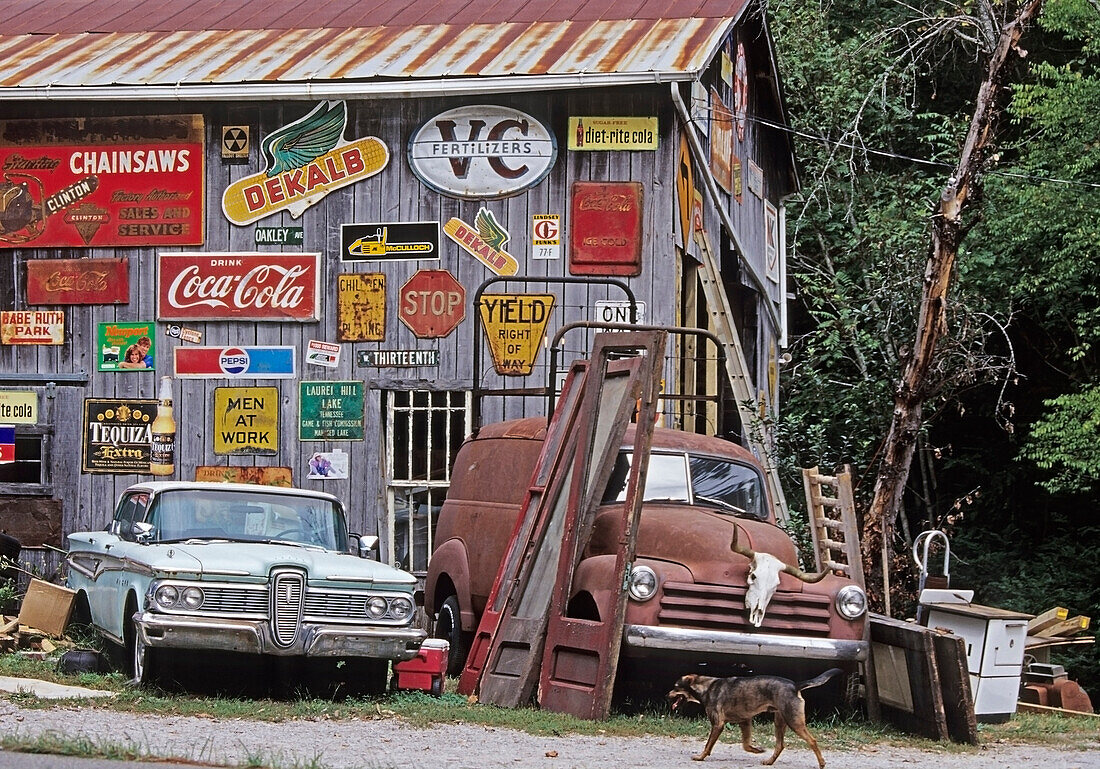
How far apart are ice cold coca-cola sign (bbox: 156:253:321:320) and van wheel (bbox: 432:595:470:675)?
431 cm

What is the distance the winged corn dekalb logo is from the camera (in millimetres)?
15781

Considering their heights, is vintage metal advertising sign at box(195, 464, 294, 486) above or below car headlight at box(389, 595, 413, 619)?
above

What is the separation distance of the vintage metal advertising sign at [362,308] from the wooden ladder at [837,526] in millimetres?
5155

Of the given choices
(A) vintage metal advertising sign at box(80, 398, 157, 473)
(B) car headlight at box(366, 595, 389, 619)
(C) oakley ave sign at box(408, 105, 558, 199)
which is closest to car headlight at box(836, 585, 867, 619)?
(B) car headlight at box(366, 595, 389, 619)

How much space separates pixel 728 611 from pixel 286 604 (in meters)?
2.94

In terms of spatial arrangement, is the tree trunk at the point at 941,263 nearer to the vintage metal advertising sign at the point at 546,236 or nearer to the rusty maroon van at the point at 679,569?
the rusty maroon van at the point at 679,569

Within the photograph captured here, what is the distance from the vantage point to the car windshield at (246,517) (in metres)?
11.2

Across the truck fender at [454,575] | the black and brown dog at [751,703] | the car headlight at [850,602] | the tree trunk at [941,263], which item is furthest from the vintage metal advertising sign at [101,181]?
the black and brown dog at [751,703]

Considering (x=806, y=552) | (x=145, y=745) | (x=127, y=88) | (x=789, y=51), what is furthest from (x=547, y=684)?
(x=789, y=51)

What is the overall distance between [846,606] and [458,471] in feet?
14.4

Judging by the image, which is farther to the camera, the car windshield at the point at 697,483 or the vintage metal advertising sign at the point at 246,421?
the vintage metal advertising sign at the point at 246,421

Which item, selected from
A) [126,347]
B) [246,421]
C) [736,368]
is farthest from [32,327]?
[736,368]

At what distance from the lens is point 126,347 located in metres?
16.1

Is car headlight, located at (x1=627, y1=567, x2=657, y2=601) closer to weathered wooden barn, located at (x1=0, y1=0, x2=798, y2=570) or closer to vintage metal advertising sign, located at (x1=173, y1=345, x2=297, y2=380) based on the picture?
weathered wooden barn, located at (x1=0, y1=0, x2=798, y2=570)
